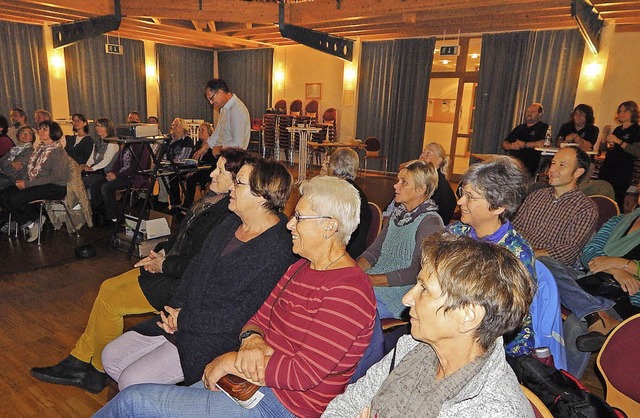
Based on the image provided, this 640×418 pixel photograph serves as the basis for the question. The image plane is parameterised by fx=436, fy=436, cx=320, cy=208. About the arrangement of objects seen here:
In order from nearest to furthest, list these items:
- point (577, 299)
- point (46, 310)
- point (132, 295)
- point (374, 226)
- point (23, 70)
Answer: point (577, 299), point (132, 295), point (374, 226), point (46, 310), point (23, 70)

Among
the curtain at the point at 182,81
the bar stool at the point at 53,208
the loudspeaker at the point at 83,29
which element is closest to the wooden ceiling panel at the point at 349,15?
the loudspeaker at the point at 83,29

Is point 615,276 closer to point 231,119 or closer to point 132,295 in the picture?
point 132,295

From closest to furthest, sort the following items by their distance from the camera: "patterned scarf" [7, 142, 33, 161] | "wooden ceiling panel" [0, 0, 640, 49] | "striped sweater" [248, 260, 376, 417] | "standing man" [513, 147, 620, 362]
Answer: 1. "striped sweater" [248, 260, 376, 417]
2. "standing man" [513, 147, 620, 362]
3. "patterned scarf" [7, 142, 33, 161]
4. "wooden ceiling panel" [0, 0, 640, 49]

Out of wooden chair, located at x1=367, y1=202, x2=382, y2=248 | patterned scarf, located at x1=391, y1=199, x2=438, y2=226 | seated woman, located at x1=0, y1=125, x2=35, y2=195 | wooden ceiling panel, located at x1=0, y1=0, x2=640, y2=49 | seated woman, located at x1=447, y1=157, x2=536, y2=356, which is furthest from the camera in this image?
wooden ceiling panel, located at x1=0, y1=0, x2=640, y2=49

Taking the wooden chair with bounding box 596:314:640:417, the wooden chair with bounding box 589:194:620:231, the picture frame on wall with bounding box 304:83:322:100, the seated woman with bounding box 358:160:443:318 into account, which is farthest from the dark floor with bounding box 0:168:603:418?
the picture frame on wall with bounding box 304:83:322:100

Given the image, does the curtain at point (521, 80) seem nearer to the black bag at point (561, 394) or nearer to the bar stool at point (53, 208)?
the bar stool at point (53, 208)

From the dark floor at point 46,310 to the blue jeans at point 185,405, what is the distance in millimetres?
930

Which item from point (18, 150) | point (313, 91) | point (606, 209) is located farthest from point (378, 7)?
point (18, 150)

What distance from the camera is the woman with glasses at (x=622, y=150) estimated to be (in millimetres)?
5492

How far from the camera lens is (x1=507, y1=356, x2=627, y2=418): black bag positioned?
1178mm

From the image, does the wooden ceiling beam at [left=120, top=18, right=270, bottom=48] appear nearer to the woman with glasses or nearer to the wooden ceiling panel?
the wooden ceiling panel

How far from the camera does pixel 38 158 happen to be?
4.75 meters

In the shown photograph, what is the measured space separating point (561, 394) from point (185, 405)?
117 centimetres

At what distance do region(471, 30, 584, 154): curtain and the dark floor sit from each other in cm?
702
